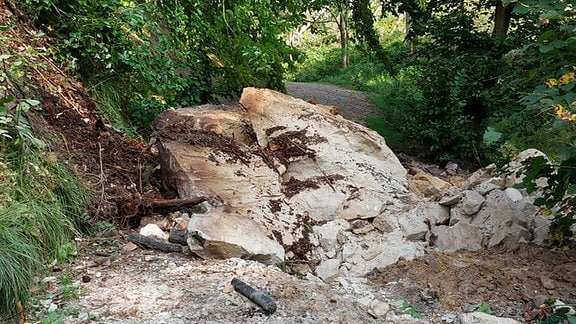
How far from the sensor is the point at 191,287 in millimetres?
3105

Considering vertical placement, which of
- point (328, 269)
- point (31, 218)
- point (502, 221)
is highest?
point (31, 218)

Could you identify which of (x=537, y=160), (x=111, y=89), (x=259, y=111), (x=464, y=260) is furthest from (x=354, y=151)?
(x=111, y=89)

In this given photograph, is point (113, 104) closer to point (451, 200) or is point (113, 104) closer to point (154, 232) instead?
point (154, 232)

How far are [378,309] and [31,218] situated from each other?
2.21m

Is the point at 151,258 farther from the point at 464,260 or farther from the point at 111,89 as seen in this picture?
the point at 111,89

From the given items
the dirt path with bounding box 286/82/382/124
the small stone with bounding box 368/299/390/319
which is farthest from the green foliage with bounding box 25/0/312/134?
the dirt path with bounding box 286/82/382/124

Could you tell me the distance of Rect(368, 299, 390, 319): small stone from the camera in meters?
3.07

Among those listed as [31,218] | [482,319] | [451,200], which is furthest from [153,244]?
[451,200]

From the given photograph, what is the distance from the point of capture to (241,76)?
6.47 metres

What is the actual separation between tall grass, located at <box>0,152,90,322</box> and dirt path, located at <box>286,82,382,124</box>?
849 centimetres

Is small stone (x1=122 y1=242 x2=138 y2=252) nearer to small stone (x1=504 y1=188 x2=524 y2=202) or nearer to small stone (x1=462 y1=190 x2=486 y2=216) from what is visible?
small stone (x1=462 y1=190 x2=486 y2=216)

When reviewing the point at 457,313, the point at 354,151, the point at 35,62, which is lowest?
the point at 457,313

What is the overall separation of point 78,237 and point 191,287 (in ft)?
3.64

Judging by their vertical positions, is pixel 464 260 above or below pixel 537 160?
below
